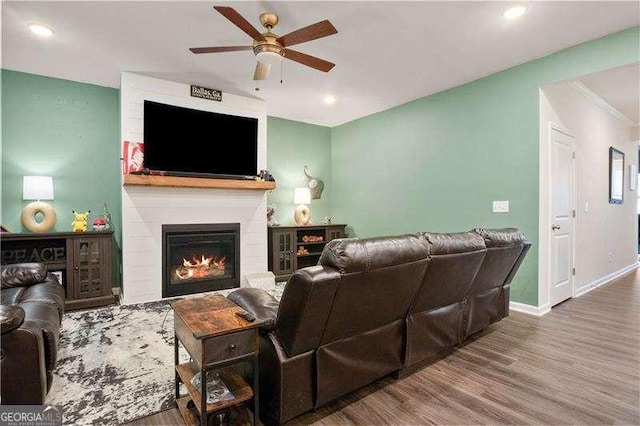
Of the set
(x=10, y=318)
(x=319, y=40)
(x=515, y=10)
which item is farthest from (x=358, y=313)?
(x=515, y=10)

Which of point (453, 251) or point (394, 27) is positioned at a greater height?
point (394, 27)

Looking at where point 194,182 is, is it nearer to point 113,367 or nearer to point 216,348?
point 113,367

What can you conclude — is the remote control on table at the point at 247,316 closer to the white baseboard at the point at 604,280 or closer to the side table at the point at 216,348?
the side table at the point at 216,348

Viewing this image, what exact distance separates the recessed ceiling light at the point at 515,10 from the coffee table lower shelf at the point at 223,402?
10.8 feet

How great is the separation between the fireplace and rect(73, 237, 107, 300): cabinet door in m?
0.66

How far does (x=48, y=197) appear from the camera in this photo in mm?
→ 3572

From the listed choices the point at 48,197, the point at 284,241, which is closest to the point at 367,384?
the point at 284,241

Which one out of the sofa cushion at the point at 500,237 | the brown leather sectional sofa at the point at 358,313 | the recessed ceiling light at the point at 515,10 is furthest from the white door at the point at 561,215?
the brown leather sectional sofa at the point at 358,313

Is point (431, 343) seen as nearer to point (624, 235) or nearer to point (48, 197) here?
point (48, 197)

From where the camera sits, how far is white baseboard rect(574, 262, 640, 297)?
13.8ft

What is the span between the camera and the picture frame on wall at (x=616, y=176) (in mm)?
4930

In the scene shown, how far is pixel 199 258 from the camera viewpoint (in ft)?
14.2

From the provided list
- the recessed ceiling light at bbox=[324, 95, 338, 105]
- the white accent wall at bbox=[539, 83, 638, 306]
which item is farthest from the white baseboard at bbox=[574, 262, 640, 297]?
the recessed ceiling light at bbox=[324, 95, 338, 105]

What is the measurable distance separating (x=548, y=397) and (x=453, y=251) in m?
1.03
